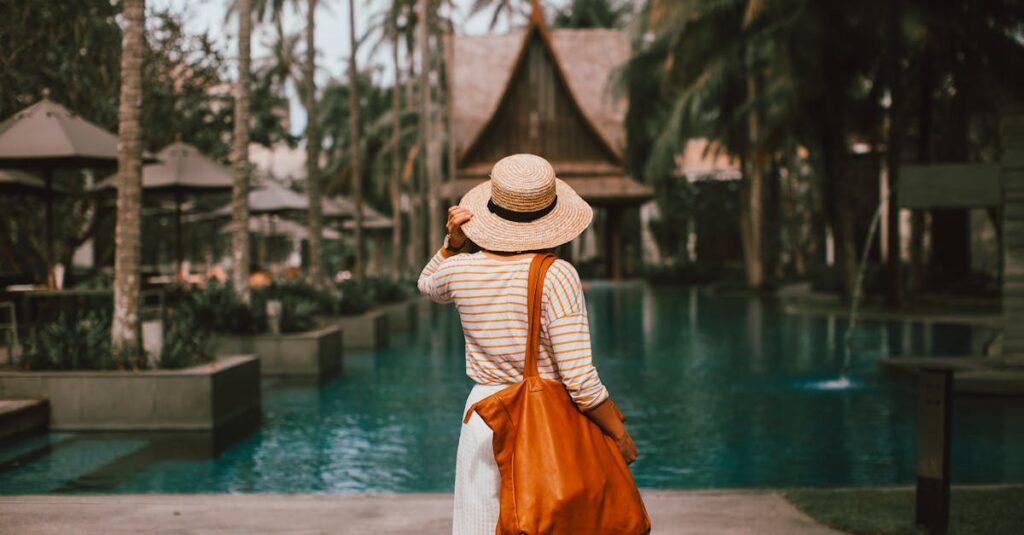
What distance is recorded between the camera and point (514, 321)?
3.73 metres

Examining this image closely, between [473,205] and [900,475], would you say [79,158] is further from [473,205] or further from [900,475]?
[473,205]

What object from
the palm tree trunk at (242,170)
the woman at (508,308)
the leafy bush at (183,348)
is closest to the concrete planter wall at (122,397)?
the leafy bush at (183,348)

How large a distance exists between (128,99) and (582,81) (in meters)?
32.9

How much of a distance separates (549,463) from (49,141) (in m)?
12.4


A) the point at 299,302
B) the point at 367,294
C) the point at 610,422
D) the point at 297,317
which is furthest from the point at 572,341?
the point at 367,294

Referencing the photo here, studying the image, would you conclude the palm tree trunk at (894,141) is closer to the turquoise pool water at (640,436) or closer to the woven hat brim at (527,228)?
the turquoise pool water at (640,436)

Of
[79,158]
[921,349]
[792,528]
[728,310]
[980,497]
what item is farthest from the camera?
[728,310]

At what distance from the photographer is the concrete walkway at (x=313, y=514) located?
6461 mm

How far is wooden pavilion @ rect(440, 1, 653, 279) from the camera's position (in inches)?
1548

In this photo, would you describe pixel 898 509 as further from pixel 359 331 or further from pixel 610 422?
pixel 359 331

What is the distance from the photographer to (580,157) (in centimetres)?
4050

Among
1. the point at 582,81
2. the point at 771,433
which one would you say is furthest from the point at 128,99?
the point at 582,81

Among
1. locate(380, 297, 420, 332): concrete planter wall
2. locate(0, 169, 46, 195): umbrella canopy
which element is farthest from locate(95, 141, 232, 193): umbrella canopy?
locate(380, 297, 420, 332): concrete planter wall

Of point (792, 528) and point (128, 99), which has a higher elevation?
point (128, 99)
